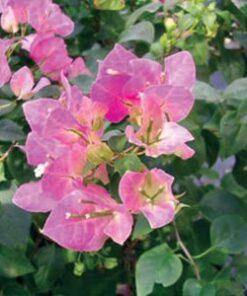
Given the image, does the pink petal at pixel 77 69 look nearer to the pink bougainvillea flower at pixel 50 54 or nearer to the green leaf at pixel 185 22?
the pink bougainvillea flower at pixel 50 54

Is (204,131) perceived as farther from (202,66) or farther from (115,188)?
(115,188)

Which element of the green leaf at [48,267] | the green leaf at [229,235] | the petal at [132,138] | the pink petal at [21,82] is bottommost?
the green leaf at [48,267]

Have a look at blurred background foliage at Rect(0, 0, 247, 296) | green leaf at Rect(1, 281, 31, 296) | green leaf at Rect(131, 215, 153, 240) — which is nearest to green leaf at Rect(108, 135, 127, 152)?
blurred background foliage at Rect(0, 0, 247, 296)

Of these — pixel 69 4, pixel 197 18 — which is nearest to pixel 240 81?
pixel 197 18

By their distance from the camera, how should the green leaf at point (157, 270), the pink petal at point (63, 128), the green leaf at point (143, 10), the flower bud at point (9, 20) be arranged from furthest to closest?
the green leaf at point (143, 10), the flower bud at point (9, 20), the green leaf at point (157, 270), the pink petal at point (63, 128)

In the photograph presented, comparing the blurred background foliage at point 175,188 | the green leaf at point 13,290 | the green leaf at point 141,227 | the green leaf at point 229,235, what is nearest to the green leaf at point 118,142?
the blurred background foliage at point 175,188

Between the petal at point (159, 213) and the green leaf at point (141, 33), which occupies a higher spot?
the petal at point (159, 213)

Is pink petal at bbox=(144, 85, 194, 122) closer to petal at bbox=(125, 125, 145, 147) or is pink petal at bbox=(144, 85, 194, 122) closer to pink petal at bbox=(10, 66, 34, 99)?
petal at bbox=(125, 125, 145, 147)
